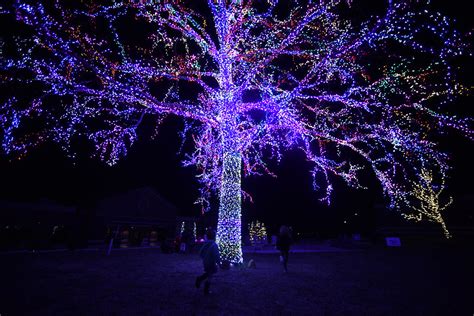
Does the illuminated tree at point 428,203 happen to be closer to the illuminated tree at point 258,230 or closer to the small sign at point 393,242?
the small sign at point 393,242

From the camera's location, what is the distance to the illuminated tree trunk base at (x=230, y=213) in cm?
1101

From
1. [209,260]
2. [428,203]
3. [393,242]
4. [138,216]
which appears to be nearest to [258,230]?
[138,216]

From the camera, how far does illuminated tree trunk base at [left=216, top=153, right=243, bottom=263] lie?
36.1 feet

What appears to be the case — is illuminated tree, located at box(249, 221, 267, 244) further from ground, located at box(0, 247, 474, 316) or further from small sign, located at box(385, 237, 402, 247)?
ground, located at box(0, 247, 474, 316)

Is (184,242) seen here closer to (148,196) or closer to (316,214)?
(148,196)

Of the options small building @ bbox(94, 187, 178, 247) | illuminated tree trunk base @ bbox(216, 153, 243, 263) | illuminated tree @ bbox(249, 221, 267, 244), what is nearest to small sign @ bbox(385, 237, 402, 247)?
illuminated tree @ bbox(249, 221, 267, 244)

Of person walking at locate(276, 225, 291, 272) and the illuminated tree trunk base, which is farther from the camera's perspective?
the illuminated tree trunk base

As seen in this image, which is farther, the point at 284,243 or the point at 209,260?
the point at 284,243

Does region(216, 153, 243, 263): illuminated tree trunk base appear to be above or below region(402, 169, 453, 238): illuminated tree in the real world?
below

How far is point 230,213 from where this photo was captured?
11.3 m

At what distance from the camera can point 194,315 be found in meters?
4.79

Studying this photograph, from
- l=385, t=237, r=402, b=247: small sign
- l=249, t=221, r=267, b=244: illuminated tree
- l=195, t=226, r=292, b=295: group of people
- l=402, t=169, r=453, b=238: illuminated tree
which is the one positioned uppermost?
l=402, t=169, r=453, b=238: illuminated tree

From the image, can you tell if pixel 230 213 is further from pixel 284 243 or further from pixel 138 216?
pixel 138 216

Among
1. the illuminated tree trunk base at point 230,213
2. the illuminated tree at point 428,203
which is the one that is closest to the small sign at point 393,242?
the illuminated tree at point 428,203
